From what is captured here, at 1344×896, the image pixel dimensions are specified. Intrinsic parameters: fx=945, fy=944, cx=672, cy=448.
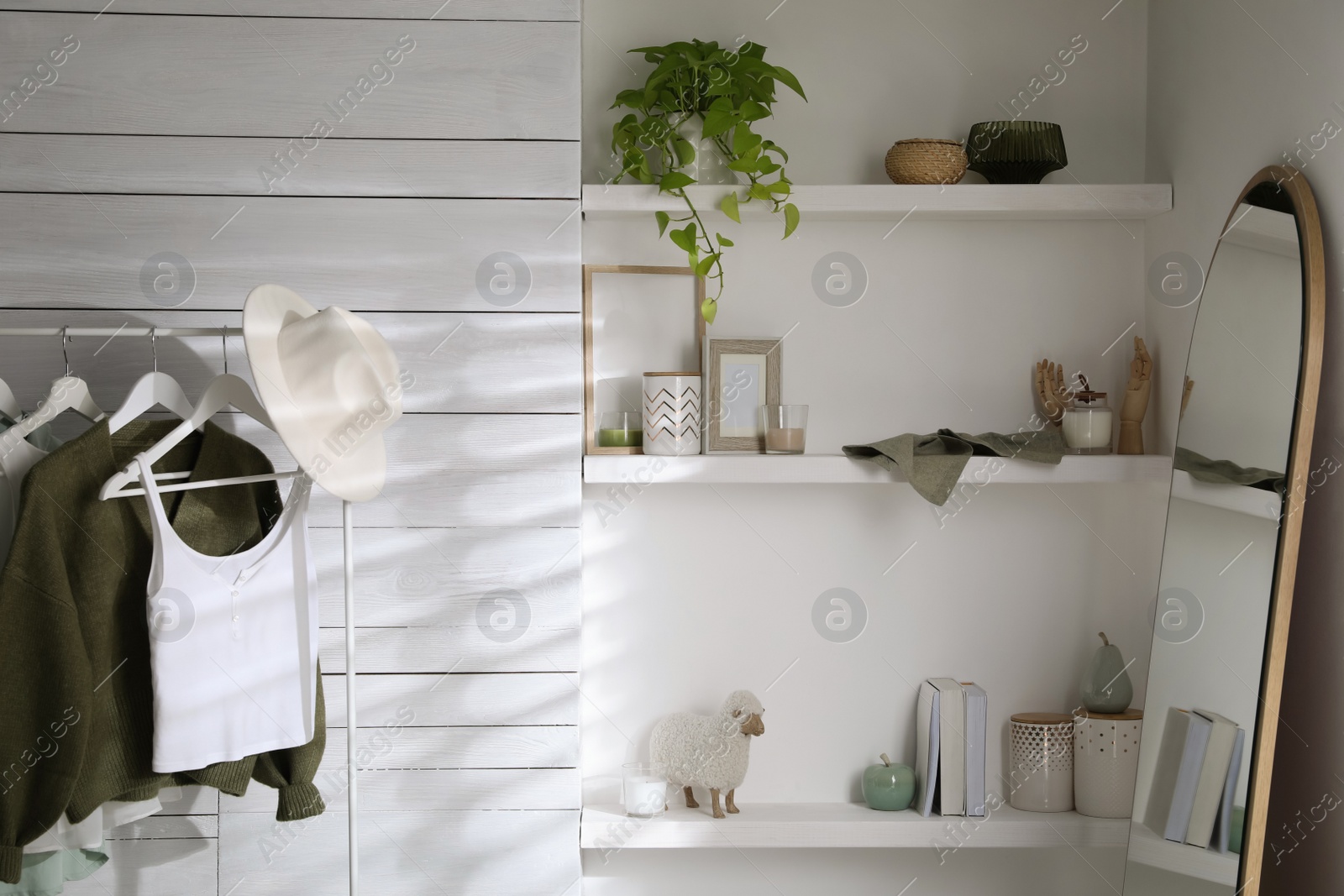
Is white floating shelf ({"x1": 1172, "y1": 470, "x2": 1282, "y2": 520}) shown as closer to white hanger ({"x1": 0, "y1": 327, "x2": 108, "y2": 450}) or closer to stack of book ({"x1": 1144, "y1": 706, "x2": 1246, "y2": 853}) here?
stack of book ({"x1": 1144, "y1": 706, "x2": 1246, "y2": 853})

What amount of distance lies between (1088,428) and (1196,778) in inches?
26.6

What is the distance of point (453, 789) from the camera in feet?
5.63

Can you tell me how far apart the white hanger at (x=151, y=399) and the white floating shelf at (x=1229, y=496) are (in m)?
1.67

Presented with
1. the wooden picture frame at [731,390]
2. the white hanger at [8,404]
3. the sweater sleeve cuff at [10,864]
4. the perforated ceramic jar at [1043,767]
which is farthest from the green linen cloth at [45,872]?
the perforated ceramic jar at [1043,767]

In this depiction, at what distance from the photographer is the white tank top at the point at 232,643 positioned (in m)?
1.33

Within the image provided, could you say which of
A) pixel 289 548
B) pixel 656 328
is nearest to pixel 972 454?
pixel 656 328

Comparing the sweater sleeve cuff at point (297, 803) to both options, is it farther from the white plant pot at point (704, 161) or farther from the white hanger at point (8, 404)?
the white plant pot at point (704, 161)

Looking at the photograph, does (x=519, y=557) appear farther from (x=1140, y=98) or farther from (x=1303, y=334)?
(x=1140, y=98)

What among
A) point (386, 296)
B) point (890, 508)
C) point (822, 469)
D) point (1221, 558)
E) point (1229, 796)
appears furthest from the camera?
point (890, 508)

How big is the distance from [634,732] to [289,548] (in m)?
0.88

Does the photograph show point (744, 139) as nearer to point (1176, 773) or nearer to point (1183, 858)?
point (1176, 773)

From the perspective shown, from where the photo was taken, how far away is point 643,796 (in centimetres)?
184

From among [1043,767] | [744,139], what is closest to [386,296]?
[744,139]

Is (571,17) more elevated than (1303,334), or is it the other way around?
(571,17)
